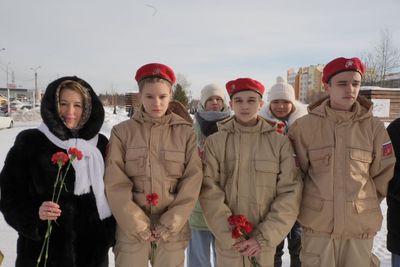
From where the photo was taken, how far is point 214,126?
327 centimetres

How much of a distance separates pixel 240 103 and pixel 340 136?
82 centimetres

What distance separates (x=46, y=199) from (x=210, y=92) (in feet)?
6.72

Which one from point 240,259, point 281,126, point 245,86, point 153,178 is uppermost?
point 245,86

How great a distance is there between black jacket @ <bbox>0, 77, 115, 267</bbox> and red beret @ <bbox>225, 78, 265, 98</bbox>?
4.36 ft

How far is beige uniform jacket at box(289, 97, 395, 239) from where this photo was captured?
2.40 metres

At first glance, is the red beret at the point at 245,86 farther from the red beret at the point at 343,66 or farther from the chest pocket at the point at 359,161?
the chest pocket at the point at 359,161

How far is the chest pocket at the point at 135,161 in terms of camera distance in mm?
2418

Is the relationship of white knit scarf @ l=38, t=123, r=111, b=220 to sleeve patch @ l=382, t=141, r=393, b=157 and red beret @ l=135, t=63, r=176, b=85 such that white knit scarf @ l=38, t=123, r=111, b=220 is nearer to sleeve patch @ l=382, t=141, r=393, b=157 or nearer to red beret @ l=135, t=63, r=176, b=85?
red beret @ l=135, t=63, r=176, b=85

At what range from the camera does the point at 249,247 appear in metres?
2.34

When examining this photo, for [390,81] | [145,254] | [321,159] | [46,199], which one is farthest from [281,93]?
[390,81]

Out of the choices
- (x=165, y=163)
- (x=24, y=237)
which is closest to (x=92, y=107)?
(x=165, y=163)

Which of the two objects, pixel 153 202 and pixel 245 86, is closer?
pixel 153 202

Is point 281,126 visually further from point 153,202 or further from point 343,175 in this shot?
point 153,202

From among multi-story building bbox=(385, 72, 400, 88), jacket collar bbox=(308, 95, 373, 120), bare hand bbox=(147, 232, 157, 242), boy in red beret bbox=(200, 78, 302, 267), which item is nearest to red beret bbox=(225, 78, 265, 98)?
boy in red beret bbox=(200, 78, 302, 267)
